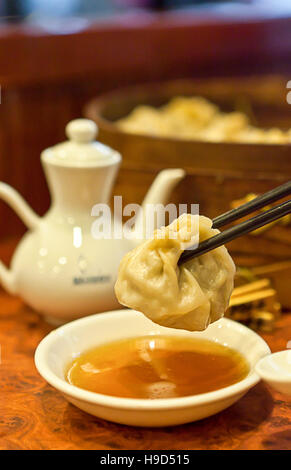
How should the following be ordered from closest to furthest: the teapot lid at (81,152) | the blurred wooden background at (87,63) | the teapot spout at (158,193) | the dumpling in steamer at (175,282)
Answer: the dumpling in steamer at (175,282)
the teapot lid at (81,152)
the teapot spout at (158,193)
the blurred wooden background at (87,63)

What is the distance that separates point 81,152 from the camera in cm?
192

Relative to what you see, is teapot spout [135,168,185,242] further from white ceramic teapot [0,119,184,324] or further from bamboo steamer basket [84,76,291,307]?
bamboo steamer basket [84,76,291,307]

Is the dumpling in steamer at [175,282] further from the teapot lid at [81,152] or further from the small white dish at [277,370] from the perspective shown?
the teapot lid at [81,152]

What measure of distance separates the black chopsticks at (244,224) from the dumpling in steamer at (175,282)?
0.07 ft

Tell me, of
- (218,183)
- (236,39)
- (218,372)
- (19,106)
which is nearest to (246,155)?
(218,183)

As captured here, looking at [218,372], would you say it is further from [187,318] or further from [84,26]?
[84,26]

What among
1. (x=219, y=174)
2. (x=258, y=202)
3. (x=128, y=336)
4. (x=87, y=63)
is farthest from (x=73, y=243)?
(x=87, y=63)

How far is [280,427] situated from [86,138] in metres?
0.90

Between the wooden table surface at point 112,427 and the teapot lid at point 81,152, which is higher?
the teapot lid at point 81,152

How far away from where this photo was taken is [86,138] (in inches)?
76.2

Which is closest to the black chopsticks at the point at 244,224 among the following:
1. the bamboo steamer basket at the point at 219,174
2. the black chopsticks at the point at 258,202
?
the black chopsticks at the point at 258,202

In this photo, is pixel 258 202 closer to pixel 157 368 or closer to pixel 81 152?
pixel 157 368

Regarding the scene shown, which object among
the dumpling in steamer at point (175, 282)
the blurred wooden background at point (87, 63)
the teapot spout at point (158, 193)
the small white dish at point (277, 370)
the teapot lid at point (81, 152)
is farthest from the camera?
the blurred wooden background at point (87, 63)

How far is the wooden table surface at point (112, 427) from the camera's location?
1.42 metres
